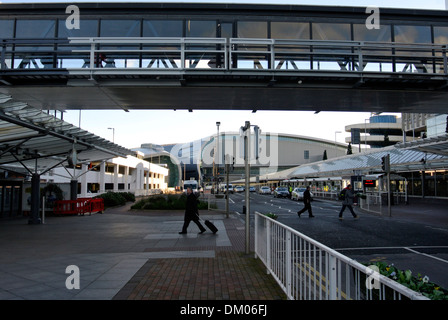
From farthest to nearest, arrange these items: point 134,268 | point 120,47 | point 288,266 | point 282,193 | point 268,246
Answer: point 282,193 < point 120,47 < point 134,268 < point 268,246 < point 288,266

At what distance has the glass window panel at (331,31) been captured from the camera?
11695 mm

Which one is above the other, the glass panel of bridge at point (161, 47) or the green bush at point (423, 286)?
the glass panel of bridge at point (161, 47)

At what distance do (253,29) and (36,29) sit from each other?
290 inches

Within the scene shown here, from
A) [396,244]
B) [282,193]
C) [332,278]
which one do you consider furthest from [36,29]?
[282,193]

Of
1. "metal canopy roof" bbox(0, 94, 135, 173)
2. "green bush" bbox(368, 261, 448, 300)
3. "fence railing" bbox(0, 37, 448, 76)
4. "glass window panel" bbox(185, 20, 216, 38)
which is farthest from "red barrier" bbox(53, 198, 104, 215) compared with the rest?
"green bush" bbox(368, 261, 448, 300)

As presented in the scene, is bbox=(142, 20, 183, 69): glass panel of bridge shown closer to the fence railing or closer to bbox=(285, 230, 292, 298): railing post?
the fence railing

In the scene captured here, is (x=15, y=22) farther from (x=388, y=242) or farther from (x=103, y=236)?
(x=388, y=242)

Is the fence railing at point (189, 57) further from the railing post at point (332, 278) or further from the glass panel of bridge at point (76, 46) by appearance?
the railing post at point (332, 278)

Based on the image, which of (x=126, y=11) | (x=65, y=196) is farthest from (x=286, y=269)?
(x=65, y=196)

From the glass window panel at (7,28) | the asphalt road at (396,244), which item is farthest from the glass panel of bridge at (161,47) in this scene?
the asphalt road at (396,244)

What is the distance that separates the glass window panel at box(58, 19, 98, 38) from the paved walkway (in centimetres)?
698

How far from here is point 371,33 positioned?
11953mm

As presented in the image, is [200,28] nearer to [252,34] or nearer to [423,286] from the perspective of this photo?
[252,34]

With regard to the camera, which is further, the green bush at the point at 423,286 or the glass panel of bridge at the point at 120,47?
the glass panel of bridge at the point at 120,47
